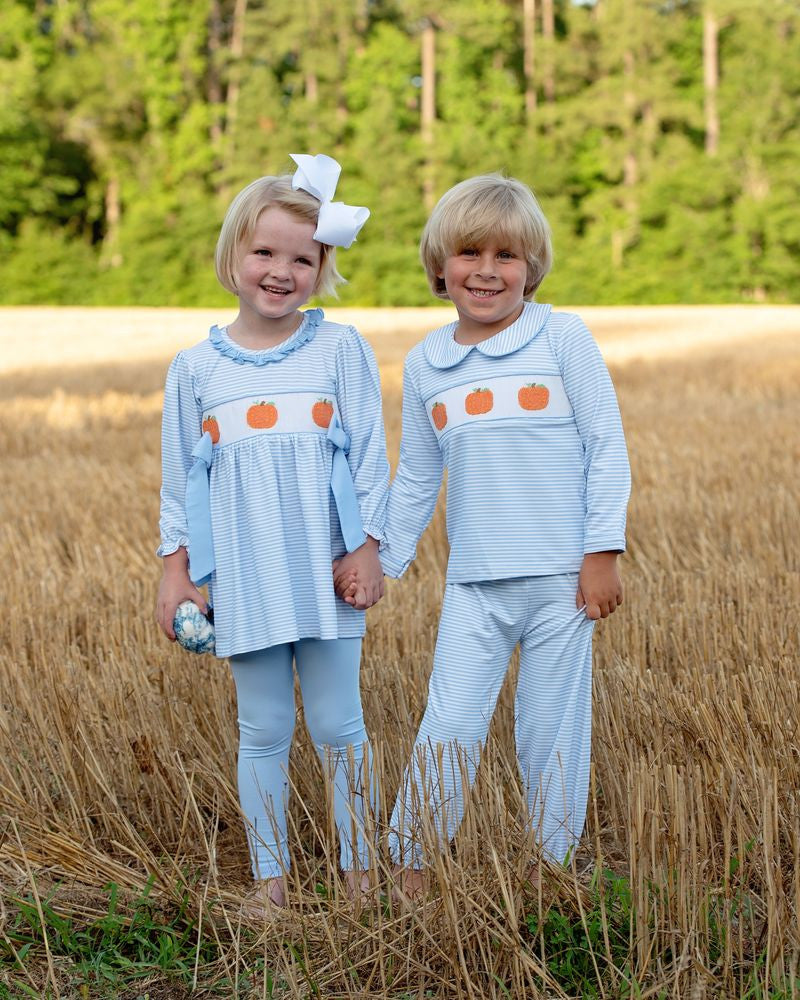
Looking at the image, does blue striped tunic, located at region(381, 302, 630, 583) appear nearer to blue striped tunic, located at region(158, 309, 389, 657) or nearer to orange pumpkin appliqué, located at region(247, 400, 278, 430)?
blue striped tunic, located at region(158, 309, 389, 657)

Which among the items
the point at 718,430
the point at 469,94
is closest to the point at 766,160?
the point at 469,94

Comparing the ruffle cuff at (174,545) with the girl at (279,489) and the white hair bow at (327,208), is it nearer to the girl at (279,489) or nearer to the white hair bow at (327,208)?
the girl at (279,489)

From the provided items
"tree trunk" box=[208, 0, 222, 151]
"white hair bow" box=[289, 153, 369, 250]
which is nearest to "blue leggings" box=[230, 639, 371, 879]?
"white hair bow" box=[289, 153, 369, 250]

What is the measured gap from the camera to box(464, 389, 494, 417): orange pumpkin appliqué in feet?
7.61

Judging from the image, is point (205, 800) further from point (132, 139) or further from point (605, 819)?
point (132, 139)

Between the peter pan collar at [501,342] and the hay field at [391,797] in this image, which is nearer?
the hay field at [391,797]

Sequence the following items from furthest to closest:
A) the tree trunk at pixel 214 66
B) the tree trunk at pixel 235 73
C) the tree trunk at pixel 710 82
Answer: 1. the tree trunk at pixel 214 66
2. the tree trunk at pixel 235 73
3. the tree trunk at pixel 710 82

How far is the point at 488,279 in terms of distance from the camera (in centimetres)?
232

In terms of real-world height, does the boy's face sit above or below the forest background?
below

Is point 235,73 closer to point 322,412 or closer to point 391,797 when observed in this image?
point 322,412

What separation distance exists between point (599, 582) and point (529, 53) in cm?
4101

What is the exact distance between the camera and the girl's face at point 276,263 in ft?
7.83

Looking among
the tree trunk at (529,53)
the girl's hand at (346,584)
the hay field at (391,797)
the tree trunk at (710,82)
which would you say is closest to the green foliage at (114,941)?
the hay field at (391,797)

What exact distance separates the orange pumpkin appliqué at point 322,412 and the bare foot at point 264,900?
88cm
